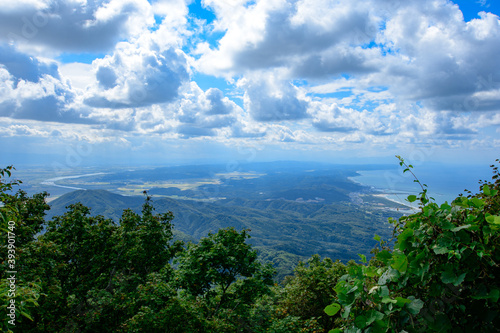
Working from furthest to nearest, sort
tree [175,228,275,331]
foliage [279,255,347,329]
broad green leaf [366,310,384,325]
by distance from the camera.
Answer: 1. foliage [279,255,347,329]
2. tree [175,228,275,331]
3. broad green leaf [366,310,384,325]

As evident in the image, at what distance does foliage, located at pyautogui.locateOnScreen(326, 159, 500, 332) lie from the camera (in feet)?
7.60

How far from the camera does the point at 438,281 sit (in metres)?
2.52

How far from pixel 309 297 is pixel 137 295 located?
11.6m

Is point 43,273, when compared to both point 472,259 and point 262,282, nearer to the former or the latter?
point 262,282

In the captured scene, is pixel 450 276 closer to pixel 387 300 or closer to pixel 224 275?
pixel 387 300

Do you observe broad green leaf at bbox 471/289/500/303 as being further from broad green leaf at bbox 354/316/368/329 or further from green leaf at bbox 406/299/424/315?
broad green leaf at bbox 354/316/368/329

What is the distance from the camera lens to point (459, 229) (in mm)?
2363

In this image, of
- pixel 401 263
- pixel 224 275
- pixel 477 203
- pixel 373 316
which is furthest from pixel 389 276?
pixel 224 275

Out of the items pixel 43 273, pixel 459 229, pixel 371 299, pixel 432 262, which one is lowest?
pixel 43 273

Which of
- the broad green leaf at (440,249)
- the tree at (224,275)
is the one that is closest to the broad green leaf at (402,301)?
the broad green leaf at (440,249)

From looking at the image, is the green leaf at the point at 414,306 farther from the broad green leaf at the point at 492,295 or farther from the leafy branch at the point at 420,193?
the leafy branch at the point at 420,193

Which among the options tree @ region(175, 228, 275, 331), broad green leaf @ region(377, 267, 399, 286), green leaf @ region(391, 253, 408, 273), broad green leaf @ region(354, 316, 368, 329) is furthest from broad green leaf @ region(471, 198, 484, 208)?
tree @ region(175, 228, 275, 331)

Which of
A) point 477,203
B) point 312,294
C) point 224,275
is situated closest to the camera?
point 477,203

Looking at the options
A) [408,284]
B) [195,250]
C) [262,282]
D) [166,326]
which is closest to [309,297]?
[262,282]
